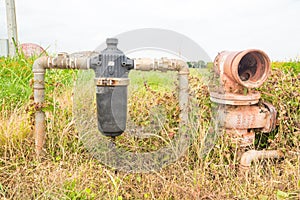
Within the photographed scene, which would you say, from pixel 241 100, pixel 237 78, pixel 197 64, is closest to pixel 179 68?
pixel 197 64

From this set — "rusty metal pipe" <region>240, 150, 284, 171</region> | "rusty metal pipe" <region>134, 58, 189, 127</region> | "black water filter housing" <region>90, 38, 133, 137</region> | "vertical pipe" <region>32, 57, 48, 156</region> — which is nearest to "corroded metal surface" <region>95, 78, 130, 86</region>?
"black water filter housing" <region>90, 38, 133, 137</region>

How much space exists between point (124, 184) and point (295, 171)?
1.13 metres

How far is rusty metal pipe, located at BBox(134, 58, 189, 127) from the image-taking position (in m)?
2.05

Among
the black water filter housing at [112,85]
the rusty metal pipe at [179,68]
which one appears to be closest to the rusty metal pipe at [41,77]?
the black water filter housing at [112,85]

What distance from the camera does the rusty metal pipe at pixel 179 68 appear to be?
2.05 meters

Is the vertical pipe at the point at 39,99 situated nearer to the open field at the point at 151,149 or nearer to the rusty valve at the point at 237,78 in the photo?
the open field at the point at 151,149

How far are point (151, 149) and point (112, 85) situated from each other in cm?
74

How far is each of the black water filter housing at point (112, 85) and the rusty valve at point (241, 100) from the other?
82 cm

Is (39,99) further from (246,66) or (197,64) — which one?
(246,66)

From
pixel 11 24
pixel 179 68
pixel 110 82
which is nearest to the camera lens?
pixel 110 82

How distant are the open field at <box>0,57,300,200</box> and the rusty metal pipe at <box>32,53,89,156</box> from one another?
0.06m

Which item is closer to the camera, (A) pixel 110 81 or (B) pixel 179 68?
(A) pixel 110 81

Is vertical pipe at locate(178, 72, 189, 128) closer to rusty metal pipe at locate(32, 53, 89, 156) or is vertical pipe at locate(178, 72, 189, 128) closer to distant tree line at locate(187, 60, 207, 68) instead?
distant tree line at locate(187, 60, 207, 68)

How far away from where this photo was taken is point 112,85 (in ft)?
6.26
